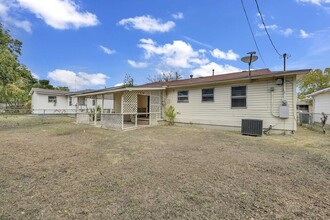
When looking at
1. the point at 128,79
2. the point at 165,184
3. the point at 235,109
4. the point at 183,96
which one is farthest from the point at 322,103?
the point at 128,79

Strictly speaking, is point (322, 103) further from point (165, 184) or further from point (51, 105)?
point (51, 105)

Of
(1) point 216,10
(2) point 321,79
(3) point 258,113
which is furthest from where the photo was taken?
(2) point 321,79

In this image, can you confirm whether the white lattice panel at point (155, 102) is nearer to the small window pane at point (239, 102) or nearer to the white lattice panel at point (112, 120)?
the white lattice panel at point (112, 120)

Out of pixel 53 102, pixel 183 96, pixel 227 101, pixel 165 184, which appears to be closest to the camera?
pixel 165 184

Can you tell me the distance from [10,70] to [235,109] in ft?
54.3

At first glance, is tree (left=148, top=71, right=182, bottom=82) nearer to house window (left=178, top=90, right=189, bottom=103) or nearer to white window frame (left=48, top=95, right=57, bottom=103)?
white window frame (left=48, top=95, right=57, bottom=103)

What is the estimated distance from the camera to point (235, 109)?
9.90 meters

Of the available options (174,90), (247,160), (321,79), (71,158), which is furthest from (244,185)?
(321,79)

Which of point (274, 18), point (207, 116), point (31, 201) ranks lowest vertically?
point (31, 201)

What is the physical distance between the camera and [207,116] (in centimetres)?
1105

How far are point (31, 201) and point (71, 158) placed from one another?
2294mm

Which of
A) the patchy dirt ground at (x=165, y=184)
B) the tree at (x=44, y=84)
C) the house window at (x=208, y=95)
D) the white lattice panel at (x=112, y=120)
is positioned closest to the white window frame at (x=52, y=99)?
the white lattice panel at (x=112, y=120)

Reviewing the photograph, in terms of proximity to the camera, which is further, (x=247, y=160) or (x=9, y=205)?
(x=247, y=160)

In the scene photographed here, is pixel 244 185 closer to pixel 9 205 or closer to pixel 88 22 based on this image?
pixel 9 205
